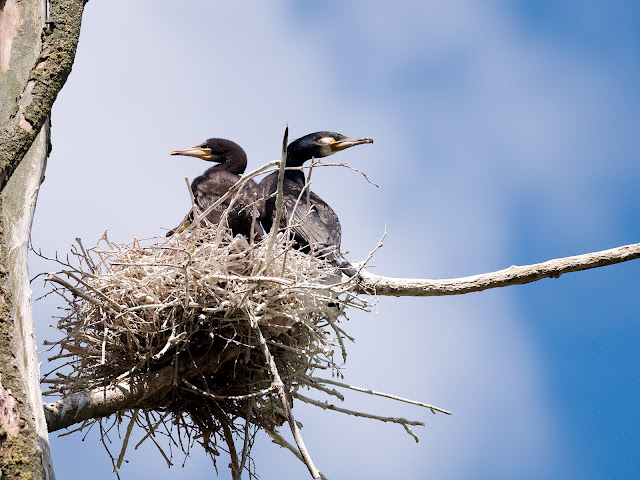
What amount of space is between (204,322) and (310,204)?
174cm

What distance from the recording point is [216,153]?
485cm

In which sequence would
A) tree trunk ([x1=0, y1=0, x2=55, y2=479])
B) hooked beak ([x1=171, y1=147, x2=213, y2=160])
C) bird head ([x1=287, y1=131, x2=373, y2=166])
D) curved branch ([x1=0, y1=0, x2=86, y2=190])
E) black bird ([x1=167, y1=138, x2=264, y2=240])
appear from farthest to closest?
1. bird head ([x1=287, y1=131, x2=373, y2=166])
2. hooked beak ([x1=171, y1=147, x2=213, y2=160])
3. black bird ([x1=167, y1=138, x2=264, y2=240])
4. curved branch ([x1=0, y1=0, x2=86, y2=190])
5. tree trunk ([x1=0, y1=0, x2=55, y2=479])

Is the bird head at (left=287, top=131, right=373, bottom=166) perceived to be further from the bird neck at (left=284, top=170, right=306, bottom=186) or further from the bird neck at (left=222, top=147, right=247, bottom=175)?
the bird neck at (left=222, top=147, right=247, bottom=175)

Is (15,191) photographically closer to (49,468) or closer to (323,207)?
(49,468)

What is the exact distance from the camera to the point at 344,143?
5.77 m

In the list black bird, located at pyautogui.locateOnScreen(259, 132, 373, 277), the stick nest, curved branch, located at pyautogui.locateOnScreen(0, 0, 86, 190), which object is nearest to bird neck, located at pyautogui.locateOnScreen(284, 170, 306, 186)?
black bird, located at pyautogui.locateOnScreen(259, 132, 373, 277)

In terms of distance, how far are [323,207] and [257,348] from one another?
174 centimetres

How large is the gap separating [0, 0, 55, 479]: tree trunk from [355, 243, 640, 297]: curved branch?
2.06m

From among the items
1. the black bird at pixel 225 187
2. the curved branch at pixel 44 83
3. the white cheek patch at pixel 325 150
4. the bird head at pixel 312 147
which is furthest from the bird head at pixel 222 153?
the curved branch at pixel 44 83

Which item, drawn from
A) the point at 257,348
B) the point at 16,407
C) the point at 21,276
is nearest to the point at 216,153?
the point at 257,348

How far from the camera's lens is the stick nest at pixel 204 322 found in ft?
11.0

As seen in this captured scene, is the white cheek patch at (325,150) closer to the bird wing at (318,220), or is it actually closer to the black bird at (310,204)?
the black bird at (310,204)

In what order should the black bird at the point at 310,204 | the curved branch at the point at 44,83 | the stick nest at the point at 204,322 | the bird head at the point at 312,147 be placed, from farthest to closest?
the bird head at the point at 312,147
the black bird at the point at 310,204
the stick nest at the point at 204,322
the curved branch at the point at 44,83

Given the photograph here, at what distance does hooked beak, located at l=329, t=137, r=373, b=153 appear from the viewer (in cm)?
572
